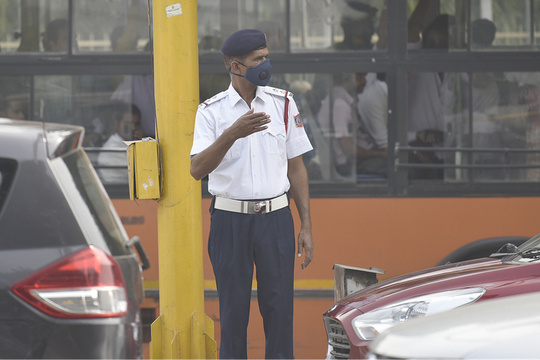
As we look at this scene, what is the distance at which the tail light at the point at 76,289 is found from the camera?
310 centimetres

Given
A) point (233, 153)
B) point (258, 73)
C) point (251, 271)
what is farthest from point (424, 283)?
point (258, 73)

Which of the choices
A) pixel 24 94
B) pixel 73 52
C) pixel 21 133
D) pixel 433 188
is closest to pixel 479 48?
pixel 433 188

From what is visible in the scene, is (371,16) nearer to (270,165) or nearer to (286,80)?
(286,80)

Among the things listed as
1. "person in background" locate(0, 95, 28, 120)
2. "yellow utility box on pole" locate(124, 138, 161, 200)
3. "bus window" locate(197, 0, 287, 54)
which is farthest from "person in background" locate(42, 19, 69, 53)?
"yellow utility box on pole" locate(124, 138, 161, 200)

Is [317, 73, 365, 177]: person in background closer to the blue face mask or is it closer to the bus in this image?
the bus

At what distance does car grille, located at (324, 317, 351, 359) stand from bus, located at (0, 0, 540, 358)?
1.51 m

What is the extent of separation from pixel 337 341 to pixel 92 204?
1.81 m

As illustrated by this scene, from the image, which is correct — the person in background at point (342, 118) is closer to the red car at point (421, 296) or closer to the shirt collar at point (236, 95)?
the shirt collar at point (236, 95)

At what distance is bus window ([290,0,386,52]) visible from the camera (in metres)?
6.22

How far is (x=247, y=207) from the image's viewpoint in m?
4.64

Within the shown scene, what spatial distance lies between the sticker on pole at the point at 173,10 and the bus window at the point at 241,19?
3.00 feet

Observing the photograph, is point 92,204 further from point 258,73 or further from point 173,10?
point 173,10

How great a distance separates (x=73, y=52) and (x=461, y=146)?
9.56 ft

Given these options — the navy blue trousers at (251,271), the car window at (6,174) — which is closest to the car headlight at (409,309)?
the navy blue trousers at (251,271)
